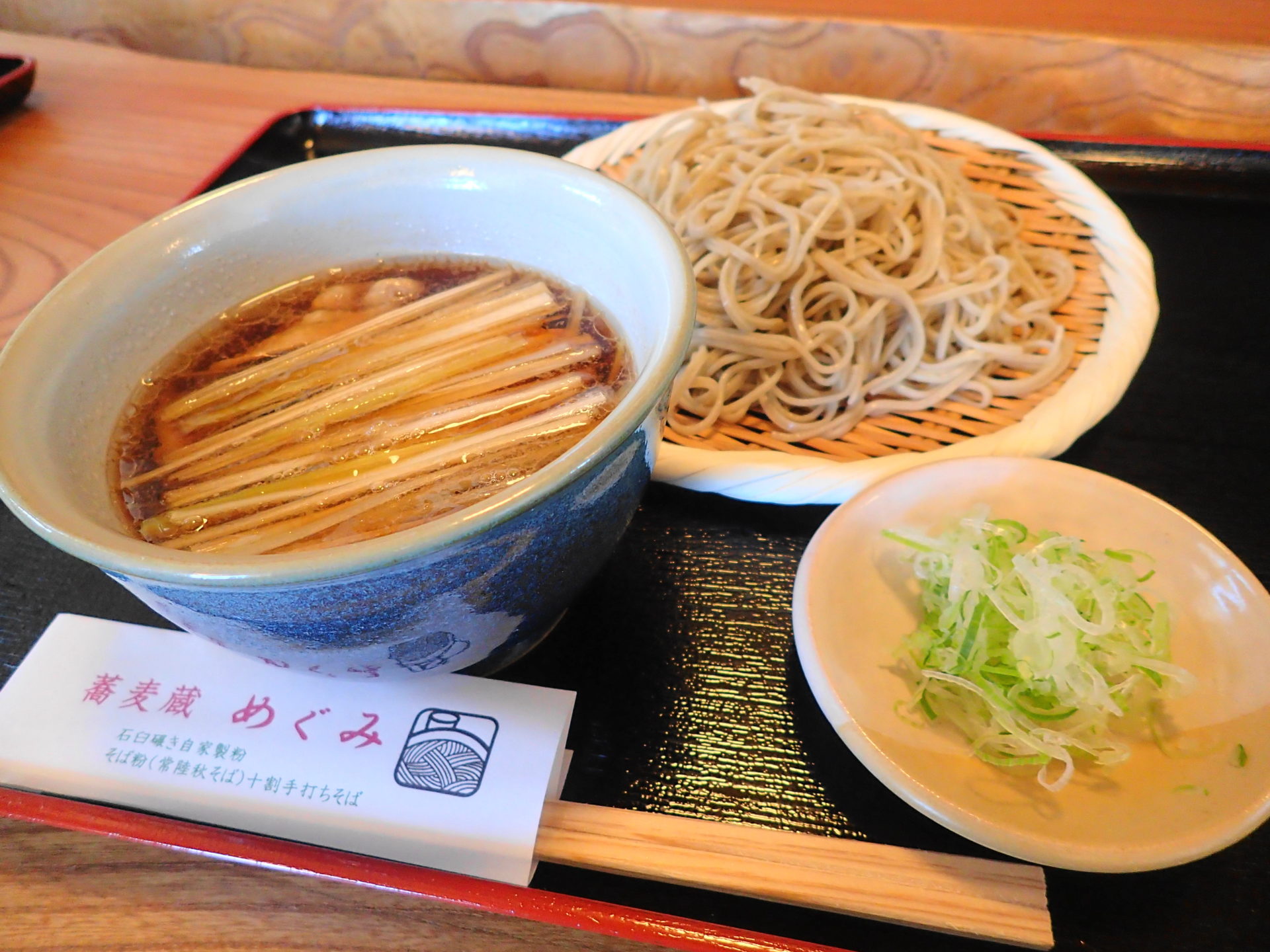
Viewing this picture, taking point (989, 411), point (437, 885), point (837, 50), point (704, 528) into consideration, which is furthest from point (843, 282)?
point (837, 50)

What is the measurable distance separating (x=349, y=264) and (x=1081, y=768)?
4.28 feet

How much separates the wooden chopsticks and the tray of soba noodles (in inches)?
0.4

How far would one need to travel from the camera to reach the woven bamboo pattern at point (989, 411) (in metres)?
1.49

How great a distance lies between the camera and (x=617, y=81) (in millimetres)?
2945

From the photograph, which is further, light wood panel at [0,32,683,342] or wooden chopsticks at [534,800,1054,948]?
light wood panel at [0,32,683,342]

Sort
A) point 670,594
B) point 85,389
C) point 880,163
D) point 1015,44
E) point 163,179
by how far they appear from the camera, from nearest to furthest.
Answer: point 85,389, point 670,594, point 880,163, point 163,179, point 1015,44

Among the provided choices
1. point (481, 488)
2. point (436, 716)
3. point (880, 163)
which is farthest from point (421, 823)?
point (880, 163)

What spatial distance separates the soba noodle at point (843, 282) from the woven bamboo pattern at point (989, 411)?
0.03 metres

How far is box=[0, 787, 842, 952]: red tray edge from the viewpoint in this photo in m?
0.80

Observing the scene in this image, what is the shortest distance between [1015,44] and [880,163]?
1.26m

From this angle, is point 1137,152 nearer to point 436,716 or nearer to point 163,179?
point 436,716

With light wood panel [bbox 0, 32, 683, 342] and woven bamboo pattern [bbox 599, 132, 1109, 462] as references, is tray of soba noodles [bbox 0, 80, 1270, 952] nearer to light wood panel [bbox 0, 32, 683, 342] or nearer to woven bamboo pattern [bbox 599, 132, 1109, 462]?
woven bamboo pattern [bbox 599, 132, 1109, 462]

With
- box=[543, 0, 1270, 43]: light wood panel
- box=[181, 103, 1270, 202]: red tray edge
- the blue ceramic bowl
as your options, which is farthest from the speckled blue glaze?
box=[543, 0, 1270, 43]: light wood panel

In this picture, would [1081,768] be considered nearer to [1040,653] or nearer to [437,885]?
[1040,653]
